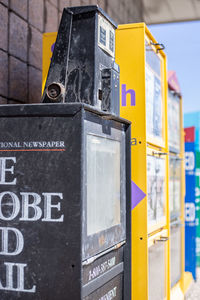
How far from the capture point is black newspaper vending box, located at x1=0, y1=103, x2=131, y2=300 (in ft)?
4.91

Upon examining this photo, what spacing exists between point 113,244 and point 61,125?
1.83 feet

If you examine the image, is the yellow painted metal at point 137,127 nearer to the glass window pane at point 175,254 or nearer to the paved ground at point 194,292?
the glass window pane at point 175,254

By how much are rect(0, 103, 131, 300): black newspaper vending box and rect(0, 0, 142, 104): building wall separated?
878 mm

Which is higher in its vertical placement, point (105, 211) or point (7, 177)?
point (7, 177)

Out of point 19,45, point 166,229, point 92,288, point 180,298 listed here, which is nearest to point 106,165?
point 92,288

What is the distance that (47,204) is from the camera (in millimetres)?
1526

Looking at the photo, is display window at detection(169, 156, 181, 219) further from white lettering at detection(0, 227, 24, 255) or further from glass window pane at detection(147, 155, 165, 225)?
white lettering at detection(0, 227, 24, 255)

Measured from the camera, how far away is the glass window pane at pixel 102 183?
165 cm

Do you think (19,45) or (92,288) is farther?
(19,45)

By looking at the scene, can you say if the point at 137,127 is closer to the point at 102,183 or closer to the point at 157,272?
the point at 102,183

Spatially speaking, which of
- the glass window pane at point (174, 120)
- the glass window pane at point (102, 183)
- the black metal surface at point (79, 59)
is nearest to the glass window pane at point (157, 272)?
the glass window pane at point (102, 183)

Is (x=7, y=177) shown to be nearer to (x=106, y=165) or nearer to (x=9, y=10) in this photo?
(x=106, y=165)

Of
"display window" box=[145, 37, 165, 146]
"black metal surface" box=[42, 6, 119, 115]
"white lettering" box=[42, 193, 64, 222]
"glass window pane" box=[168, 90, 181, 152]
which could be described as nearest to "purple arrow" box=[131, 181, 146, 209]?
"display window" box=[145, 37, 165, 146]

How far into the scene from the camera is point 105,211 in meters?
1.79
